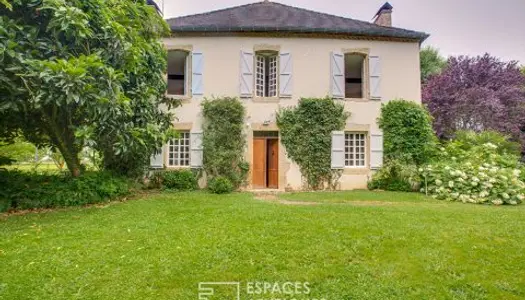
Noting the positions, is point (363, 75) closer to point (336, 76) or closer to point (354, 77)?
point (354, 77)

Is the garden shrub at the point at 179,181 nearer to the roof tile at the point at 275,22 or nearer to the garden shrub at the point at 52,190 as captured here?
the garden shrub at the point at 52,190

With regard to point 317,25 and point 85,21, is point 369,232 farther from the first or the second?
point 317,25

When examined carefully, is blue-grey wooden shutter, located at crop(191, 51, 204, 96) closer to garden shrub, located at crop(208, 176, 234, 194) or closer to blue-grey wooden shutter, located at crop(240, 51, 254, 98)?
blue-grey wooden shutter, located at crop(240, 51, 254, 98)

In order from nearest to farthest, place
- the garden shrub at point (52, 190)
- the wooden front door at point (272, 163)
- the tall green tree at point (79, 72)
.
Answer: the tall green tree at point (79, 72), the garden shrub at point (52, 190), the wooden front door at point (272, 163)

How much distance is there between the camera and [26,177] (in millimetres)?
7078

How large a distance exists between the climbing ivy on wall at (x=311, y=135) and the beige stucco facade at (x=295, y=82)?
31 cm

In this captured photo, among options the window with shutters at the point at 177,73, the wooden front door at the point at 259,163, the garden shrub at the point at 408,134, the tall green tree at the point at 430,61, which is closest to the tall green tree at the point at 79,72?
the window with shutters at the point at 177,73

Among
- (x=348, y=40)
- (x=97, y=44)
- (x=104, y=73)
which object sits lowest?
(x=104, y=73)

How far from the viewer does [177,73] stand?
36.7 feet

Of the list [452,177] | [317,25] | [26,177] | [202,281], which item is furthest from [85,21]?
[452,177]

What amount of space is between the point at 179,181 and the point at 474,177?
30.0 feet

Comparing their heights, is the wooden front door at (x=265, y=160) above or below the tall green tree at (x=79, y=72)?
below

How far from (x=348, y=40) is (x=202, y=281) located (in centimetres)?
1001

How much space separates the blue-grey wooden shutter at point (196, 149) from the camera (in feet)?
32.1
